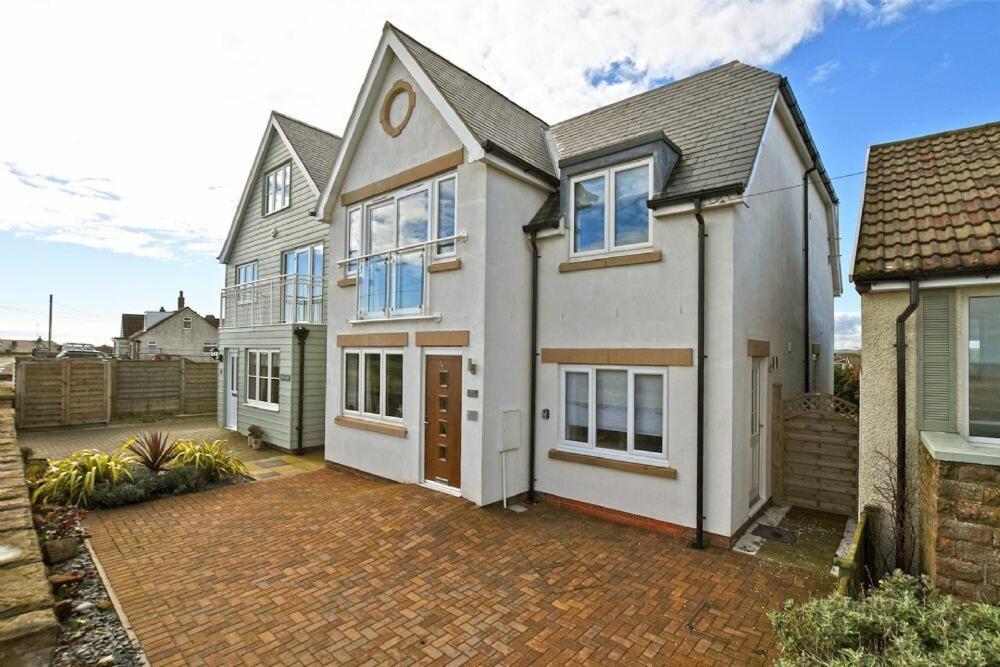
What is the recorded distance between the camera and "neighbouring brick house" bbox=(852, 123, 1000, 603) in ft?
14.5

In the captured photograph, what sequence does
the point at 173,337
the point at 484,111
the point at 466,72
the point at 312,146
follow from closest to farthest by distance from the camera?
1. the point at 484,111
2. the point at 466,72
3. the point at 312,146
4. the point at 173,337

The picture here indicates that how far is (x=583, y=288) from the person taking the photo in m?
8.05

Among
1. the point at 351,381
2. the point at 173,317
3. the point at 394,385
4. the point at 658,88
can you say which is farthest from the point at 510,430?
the point at 173,317

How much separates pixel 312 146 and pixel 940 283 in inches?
654

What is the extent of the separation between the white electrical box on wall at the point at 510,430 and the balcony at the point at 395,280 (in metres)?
2.30

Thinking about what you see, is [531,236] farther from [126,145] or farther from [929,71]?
[126,145]

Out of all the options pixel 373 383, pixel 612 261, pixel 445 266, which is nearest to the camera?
pixel 612 261

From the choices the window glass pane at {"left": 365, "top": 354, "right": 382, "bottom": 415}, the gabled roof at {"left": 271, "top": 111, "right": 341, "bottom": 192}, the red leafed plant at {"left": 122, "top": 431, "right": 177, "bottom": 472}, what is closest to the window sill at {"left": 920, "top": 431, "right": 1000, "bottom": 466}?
the window glass pane at {"left": 365, "top": 354, "right": 382, "bottom": 415}

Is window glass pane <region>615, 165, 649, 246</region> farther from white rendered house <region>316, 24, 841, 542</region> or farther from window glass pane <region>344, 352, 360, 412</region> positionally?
window glass pane <region>344, 352, 360, 412</region>

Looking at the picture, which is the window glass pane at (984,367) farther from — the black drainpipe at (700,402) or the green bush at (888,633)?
the black drainpipe at (700,402)

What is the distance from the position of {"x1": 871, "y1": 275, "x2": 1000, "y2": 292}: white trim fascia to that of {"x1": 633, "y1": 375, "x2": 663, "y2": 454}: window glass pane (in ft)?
9.78

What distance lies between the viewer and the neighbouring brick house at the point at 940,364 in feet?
14.5

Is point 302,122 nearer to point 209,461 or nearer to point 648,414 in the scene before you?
point 209,461

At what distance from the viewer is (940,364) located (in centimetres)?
534
